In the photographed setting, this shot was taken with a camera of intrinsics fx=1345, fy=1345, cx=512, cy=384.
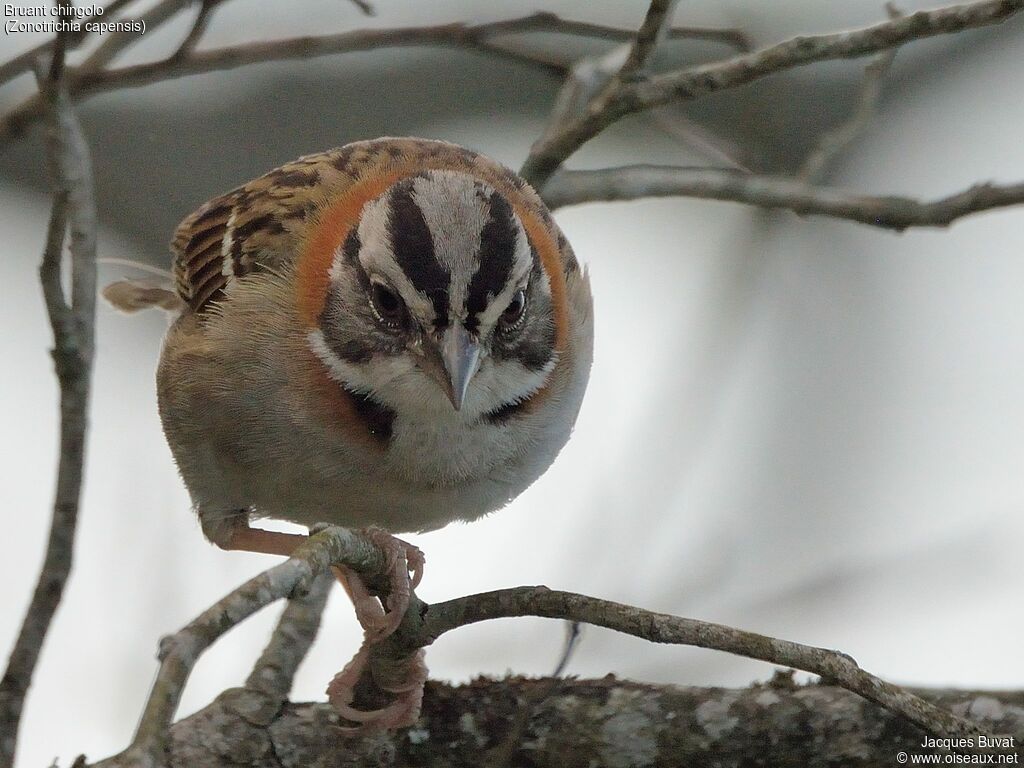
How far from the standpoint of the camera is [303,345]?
5344 millimetres

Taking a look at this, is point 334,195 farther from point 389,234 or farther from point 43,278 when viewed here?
point 43,278

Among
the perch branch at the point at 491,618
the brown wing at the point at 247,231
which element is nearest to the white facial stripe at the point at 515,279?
the perch branch at the point at 491,618

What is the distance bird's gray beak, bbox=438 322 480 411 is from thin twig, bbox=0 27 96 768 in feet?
4.13

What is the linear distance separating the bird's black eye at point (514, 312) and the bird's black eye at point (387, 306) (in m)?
0.37

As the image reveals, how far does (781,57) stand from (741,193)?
1.20 m

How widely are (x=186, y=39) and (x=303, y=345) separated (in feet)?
4.27

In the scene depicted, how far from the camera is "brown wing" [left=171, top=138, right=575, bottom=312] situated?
5840 mm

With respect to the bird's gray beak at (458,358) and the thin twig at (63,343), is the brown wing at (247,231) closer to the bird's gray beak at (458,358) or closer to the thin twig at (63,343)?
the bird's gray beak at (458,358)

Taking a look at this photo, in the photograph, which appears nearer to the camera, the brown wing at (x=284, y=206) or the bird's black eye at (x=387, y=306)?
the bird's black eye at (x=387, y=306)

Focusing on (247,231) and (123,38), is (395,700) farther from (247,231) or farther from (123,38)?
(123,38)

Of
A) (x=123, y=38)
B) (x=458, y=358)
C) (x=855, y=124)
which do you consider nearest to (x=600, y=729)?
(x=458, y=358)

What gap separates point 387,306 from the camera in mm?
4996

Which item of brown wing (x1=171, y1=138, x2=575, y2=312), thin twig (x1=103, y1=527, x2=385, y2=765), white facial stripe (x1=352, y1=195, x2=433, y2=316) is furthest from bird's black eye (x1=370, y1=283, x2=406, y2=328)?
thin twig (x1=103, y1=527, x2=385, y2=765)

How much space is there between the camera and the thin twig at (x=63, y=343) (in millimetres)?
3555
